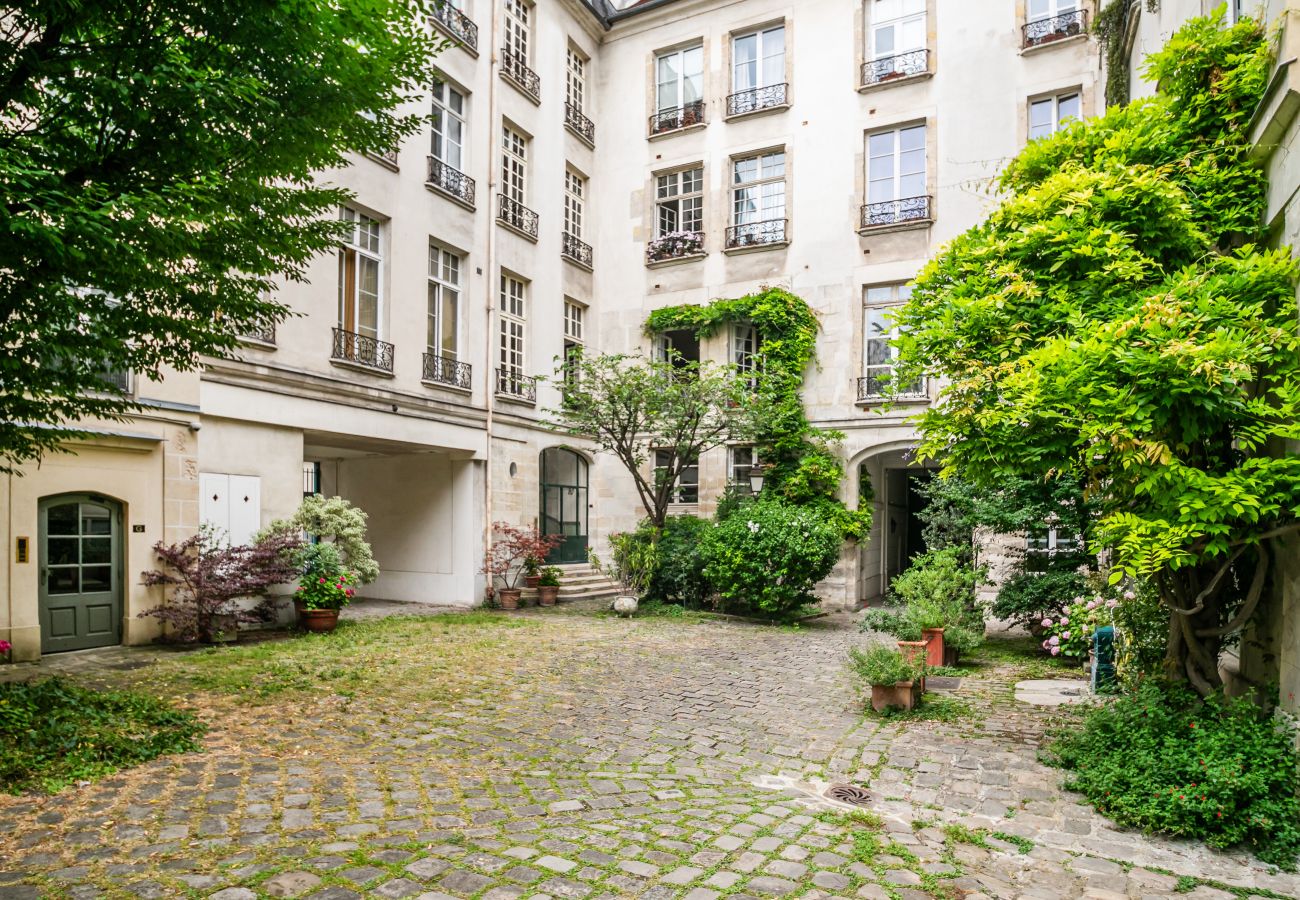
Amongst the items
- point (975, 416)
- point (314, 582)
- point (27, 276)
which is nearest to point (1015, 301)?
point (975, 416)

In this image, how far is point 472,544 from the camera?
615 inches

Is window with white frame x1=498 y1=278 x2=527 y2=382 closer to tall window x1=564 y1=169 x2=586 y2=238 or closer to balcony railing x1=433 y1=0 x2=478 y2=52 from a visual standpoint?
tall window x1=564 y1=169 x2=586 y2=238

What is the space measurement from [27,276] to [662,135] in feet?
51.8

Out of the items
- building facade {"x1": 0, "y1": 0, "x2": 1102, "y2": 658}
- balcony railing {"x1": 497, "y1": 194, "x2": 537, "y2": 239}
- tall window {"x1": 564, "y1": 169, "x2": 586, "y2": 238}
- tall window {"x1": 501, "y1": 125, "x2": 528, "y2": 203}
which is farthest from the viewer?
tall window {"x1": 564, "y1": 169, "x2": 586, "y2": 238}

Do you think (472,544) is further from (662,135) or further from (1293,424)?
(1293,424)

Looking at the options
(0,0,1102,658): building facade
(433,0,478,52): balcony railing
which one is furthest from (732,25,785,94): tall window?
(433,0,478,52): balcony railing

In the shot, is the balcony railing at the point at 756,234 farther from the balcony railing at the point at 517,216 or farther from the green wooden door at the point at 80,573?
the green wooden door at the point at 80,573

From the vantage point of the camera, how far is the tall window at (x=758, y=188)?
59.1ft

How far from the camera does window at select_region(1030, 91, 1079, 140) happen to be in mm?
15438

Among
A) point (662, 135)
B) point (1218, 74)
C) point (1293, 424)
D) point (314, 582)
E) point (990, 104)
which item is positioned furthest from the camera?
point (662, 135)

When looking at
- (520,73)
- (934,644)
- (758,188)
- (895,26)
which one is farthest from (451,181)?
(934,644)

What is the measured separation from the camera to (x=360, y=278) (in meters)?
13.7

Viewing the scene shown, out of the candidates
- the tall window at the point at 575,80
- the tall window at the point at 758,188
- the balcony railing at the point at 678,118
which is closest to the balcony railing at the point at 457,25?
the tall window at the point at 575,80

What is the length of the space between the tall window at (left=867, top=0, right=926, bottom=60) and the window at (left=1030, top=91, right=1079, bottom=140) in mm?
2750
